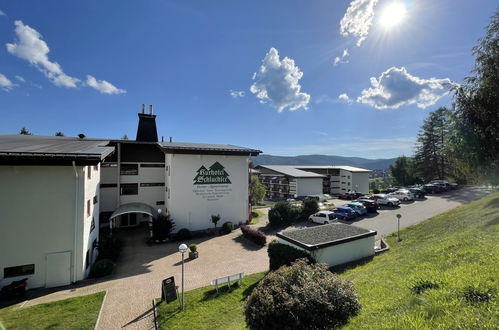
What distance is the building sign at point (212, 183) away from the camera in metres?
21.6

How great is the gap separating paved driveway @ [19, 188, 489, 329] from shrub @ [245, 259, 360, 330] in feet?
18.4

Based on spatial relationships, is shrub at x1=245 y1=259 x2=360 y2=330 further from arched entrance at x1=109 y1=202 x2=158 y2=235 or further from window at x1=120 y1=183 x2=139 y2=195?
window at x1=120 y1=183 x2=139 y2=195

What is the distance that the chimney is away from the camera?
26062mm

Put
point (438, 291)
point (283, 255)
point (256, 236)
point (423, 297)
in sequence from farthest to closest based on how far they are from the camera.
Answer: point (256, 236), point (283, 255), point (438, 291), point (423, 297)

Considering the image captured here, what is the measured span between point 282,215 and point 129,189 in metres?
16.8

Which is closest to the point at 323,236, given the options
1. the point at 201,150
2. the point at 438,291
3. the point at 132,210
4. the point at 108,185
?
the point at 438,291

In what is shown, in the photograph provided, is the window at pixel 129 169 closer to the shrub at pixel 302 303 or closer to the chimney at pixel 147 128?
the chimney at pixel 147 128

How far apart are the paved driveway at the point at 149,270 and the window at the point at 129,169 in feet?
20.0

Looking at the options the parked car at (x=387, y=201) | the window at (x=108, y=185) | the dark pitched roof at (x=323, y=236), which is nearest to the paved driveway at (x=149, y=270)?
the dark pitched roof at (x=323, y=236)

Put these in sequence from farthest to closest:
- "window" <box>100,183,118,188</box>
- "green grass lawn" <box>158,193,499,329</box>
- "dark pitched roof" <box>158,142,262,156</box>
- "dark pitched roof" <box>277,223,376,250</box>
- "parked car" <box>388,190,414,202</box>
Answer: "parked car" <box>388,190,414,202</box>
"window" <box>100,183,118,188</box>
"dark pitched roof" <box>158,142,262,156</box>
"dark pitched roof" <box>277,223,376,250</box>
"green grass lawn" <box>158,193,499,329</box>

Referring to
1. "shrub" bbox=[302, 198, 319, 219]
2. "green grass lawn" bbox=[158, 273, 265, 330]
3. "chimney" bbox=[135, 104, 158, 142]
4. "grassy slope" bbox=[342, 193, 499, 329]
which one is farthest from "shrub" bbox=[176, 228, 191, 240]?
"grassy slope" bbox=[342, 193, 499, 329]

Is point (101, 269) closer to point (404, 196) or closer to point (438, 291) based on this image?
point (438, 291)

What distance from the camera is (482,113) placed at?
Answer: 1420cm

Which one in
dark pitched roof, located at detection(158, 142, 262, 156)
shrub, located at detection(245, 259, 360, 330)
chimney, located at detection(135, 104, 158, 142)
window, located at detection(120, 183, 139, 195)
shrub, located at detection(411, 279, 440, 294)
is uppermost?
chimney, located at detection(135, 104, 158, 142)
